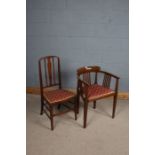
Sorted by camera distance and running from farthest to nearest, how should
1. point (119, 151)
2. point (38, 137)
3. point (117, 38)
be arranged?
1. point (117, 38)
2. point (38, 137)
3. point (119, 151)

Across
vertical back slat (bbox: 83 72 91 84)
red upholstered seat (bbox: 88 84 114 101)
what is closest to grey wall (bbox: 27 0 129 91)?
vertical back slat (bbox: 83 72 91 84)

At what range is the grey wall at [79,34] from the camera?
306 centimetres

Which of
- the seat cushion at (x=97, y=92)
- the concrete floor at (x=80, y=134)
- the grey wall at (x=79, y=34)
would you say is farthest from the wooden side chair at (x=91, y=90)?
the grey wall at (x=79, y=34)

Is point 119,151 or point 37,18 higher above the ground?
point 37,18

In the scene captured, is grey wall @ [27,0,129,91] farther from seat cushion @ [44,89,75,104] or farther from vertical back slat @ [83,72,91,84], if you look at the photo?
seat cushion @ [44,89,75,104]

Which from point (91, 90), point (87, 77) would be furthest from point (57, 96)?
point (87, 77)

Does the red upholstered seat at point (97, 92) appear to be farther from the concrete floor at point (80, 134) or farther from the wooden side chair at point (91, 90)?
the concrete floor at point (80, 134)

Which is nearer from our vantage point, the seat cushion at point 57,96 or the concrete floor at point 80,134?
the concrete floor at point 80,134

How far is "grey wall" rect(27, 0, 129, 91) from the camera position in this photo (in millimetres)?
3059

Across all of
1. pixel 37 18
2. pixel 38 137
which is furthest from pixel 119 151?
pixel 37 18
